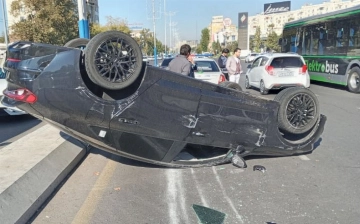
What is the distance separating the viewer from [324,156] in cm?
559

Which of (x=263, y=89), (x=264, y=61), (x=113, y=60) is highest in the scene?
(x=113, y=60)

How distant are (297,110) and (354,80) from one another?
1035 cm

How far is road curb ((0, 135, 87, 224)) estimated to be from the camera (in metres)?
3.21

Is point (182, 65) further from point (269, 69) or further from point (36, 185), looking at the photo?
point (269, 69)

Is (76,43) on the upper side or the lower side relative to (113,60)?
upper

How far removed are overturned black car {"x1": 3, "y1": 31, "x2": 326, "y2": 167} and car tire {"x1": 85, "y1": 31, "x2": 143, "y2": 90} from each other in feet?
0.04

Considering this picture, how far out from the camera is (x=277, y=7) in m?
126

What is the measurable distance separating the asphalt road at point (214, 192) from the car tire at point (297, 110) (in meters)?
0.64

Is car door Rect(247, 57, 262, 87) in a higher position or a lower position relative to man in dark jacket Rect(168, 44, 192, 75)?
lower

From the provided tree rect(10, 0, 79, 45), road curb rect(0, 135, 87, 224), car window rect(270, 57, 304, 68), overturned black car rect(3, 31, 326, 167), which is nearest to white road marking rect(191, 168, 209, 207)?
overturned black car rect(3, 31, 326, 167)

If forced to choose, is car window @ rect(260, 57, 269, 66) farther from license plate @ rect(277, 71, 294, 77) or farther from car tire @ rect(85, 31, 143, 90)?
car tire @ rect(85, 31, 143, 90)

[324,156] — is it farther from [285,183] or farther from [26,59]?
[26,59]

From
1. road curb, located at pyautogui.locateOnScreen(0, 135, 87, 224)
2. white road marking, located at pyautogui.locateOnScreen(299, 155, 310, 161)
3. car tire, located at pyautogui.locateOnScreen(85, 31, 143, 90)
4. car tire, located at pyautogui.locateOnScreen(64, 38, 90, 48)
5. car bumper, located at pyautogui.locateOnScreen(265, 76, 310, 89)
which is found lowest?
white road marking, located at pyautogui.locateOnScreen(299, 155, 310, 161)

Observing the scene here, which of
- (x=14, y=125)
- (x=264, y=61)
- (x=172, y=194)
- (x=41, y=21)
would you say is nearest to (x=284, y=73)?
(x=264, y=61)
